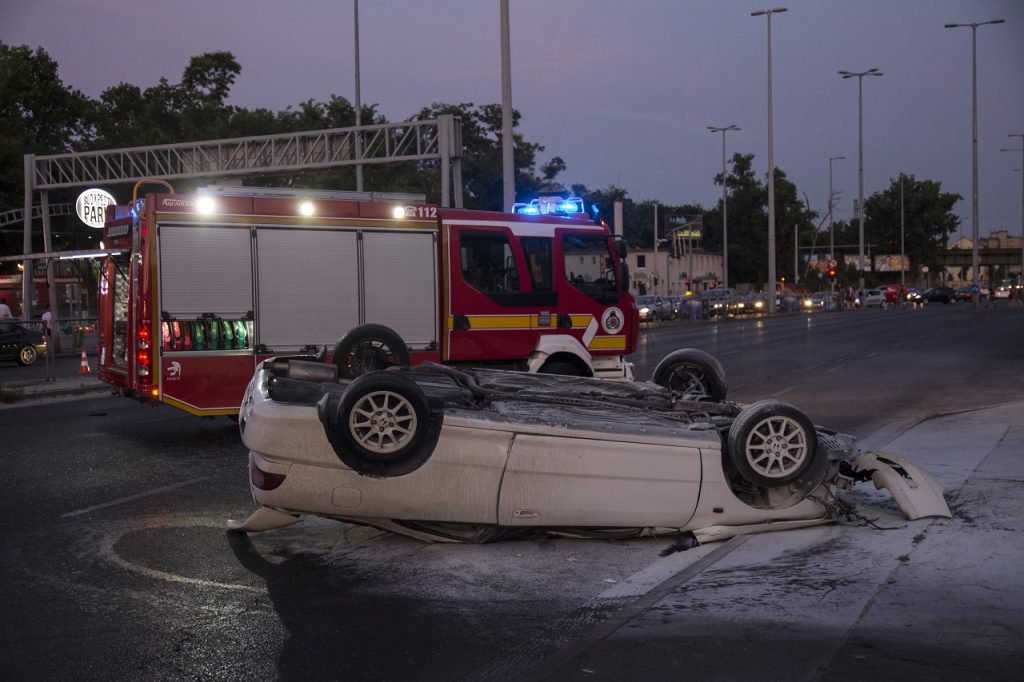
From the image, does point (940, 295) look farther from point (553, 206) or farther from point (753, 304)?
point (553, 206)

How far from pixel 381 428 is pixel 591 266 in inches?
322

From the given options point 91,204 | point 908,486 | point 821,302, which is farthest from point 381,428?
point 821,302

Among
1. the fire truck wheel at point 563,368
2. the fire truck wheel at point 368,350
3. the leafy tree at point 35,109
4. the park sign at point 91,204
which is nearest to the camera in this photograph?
the fire truck wheel at point 368,350

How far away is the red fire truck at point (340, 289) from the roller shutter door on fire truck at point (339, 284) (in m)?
0.01

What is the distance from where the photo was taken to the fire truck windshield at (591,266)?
1406 centimetres

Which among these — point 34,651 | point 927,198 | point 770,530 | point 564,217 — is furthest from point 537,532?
point 927,198

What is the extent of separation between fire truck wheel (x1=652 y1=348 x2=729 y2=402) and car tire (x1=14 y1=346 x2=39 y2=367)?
2337 centimetres

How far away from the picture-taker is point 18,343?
28047 millimetres

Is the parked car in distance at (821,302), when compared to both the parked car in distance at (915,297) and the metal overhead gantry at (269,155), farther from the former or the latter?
the metal overhead gantry at (269,155)

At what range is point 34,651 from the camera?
5.08 m

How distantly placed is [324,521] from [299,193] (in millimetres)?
6686

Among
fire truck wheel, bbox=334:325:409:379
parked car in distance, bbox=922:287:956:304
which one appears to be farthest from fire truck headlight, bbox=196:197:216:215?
parked car in distance, bbox=922:287:956:304

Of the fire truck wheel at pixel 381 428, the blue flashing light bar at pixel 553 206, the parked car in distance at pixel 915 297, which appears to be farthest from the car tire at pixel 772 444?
the parked car in distance at pixel 915 297

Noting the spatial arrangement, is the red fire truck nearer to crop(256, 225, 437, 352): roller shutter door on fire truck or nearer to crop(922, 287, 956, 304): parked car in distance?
crop(256, 225, 437, 352): roller shutter door on fire truck
